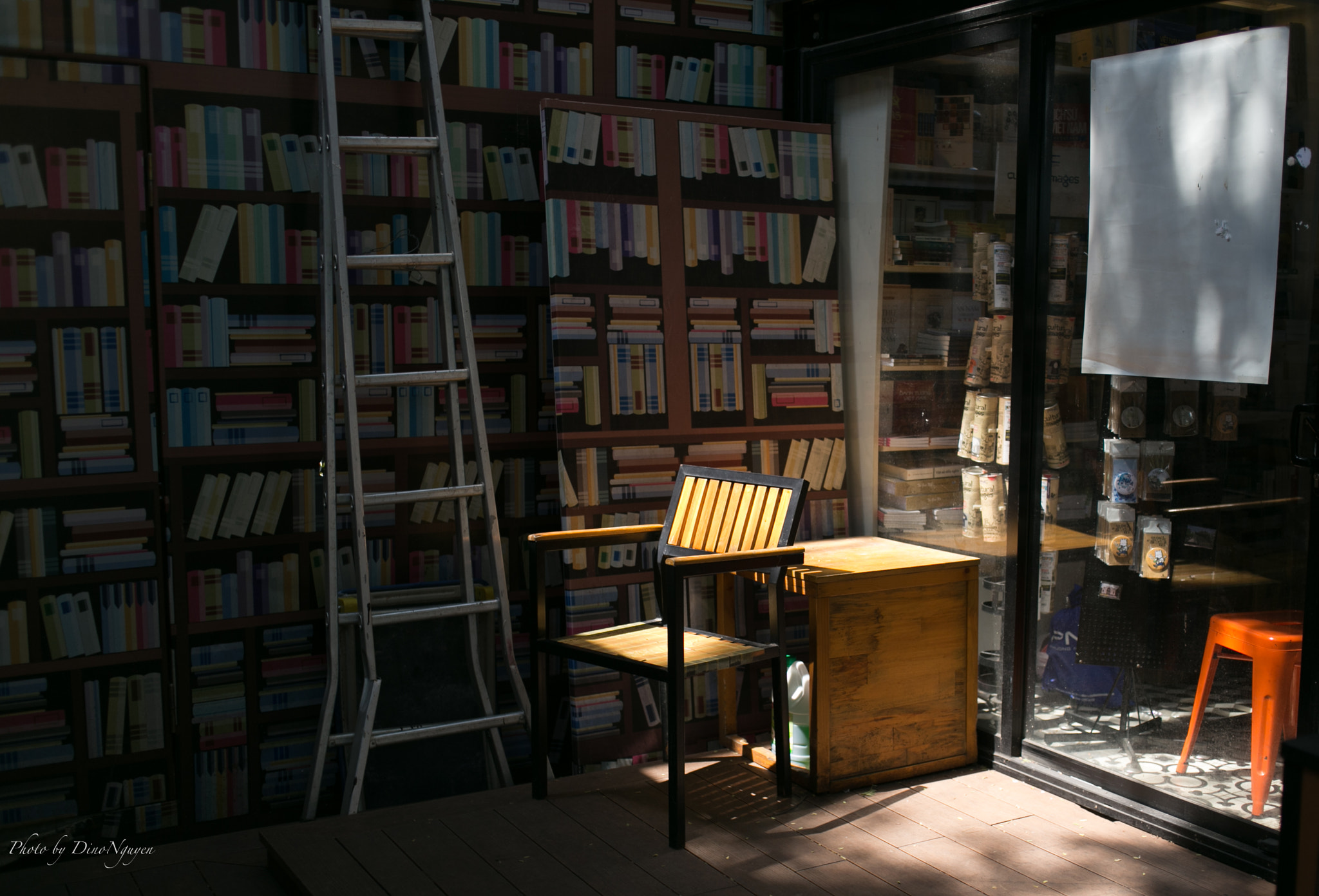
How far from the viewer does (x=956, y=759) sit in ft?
11.6

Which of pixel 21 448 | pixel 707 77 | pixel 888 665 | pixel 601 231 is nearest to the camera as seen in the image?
pixel 21 448

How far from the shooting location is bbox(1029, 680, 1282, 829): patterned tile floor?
2.96m

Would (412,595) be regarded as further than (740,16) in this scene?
No

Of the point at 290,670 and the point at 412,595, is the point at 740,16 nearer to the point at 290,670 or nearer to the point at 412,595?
the point at 412,595

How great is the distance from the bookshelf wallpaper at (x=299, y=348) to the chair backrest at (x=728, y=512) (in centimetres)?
30

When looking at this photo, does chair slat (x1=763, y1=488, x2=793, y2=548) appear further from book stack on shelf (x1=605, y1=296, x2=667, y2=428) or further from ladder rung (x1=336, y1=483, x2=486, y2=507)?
ladder rung (x1=336, y1=483, x2=486, y2=507)

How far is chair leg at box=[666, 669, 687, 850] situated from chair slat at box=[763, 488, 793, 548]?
54 cm

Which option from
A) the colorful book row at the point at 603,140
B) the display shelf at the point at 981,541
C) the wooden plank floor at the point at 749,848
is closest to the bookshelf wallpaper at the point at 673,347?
the colorful book row at the point at 603,140

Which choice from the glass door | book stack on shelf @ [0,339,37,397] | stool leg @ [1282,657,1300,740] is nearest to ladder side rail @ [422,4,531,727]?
book stack on shelf @ [0,339,37,397]

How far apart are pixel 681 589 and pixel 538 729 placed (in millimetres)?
755

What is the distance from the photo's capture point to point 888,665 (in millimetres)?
3396

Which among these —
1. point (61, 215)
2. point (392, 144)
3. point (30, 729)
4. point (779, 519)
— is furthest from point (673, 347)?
point (30, 729)

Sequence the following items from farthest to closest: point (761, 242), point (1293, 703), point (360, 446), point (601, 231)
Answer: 1. point (761, 242)
2. point (601, 231)
3. point (360, 446)
4. point (1293, 703)

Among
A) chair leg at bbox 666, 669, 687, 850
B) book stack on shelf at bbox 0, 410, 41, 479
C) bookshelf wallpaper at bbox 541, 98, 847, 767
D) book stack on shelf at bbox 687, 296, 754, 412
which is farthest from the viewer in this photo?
book stack on shelf at bbox 687, 296, 754, 412
